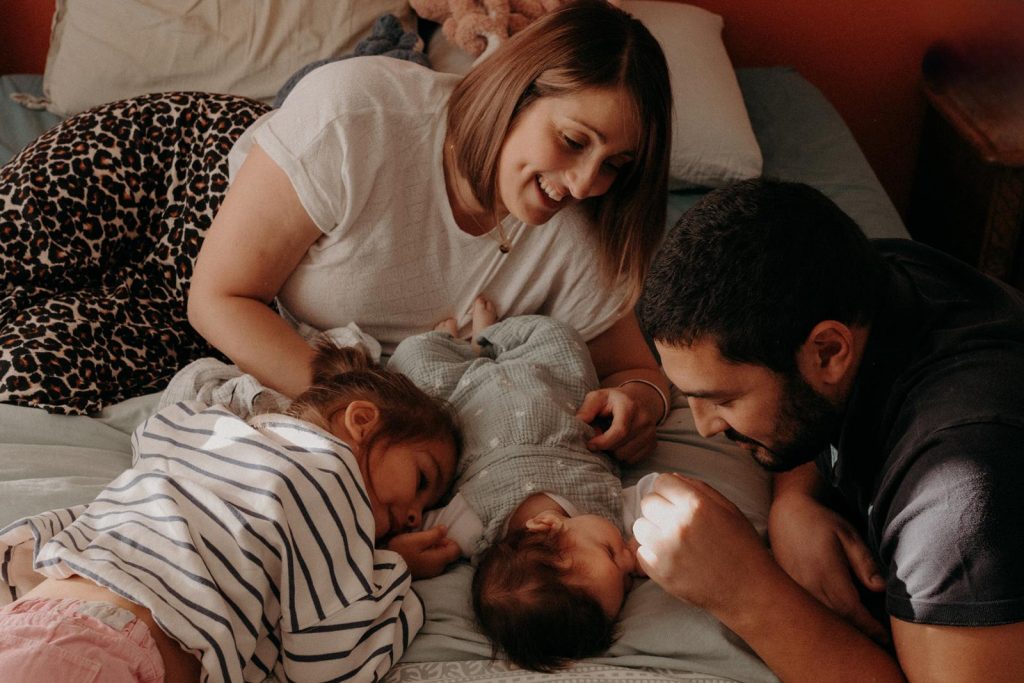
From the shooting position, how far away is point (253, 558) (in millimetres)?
1061

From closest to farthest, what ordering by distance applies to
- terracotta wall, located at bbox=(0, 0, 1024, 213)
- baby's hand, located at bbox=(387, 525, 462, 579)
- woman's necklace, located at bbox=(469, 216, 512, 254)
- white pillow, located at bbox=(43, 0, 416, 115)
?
baby's hand, located at bbox=(387, 525, 462, 579)
woman's necklace, located at bbox=(469, 216, 512, 254)
white pillow, located at bbox=(43, 0, 416, 115)
terracotta wall, located at bbox=(0, 0, 1024, 213)

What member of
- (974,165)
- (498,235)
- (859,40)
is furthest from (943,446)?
(859,40)

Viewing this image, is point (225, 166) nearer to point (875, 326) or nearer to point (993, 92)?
point (875, 326)

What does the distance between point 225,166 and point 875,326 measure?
3.76ft

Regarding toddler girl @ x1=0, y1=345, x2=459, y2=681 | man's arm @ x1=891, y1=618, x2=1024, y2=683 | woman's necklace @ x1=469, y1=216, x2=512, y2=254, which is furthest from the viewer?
woman's necklace @ x1=469, y1=216, x2=512, y2=254

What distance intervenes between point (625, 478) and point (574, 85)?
563 millimetres

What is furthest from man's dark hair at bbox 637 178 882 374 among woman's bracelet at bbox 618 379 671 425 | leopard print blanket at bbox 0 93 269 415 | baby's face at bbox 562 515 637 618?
leopard print blanket at bbox 0 93 269 415

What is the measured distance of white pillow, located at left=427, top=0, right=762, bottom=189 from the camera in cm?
218

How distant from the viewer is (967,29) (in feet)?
9.02

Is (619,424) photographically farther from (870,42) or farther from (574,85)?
(870,42)

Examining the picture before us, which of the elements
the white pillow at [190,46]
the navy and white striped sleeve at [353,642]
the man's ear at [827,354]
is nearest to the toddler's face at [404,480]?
the navy and white striped sleeve at [353,642]

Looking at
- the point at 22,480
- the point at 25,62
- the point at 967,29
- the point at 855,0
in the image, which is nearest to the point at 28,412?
the point at 22,480

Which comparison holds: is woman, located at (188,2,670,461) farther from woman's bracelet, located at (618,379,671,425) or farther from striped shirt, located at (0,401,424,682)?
striped shirt, located at (0,401,424,682)

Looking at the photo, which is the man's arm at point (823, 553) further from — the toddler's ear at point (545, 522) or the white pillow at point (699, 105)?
the white pillow at point (699, 105)
